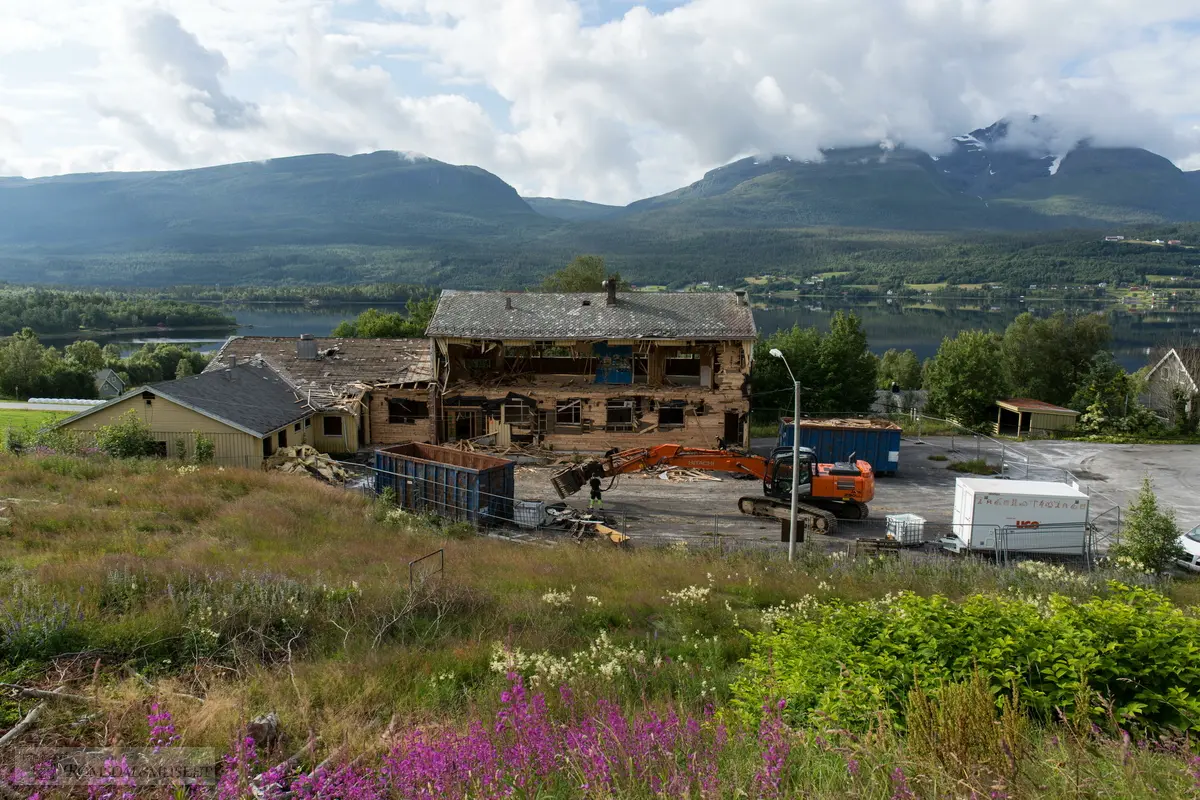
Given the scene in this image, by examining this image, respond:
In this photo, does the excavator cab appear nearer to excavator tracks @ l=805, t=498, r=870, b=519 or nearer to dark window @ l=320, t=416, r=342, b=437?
excavator tracks @ l=805, t=498, r=870, b=519

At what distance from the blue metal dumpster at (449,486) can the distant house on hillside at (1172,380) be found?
151 ft

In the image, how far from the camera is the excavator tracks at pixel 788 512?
2338cm

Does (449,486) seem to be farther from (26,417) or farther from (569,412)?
(26,417)

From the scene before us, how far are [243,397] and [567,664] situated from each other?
2872 cm

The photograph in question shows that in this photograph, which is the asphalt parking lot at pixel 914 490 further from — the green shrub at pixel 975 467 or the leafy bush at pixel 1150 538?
the leafy bush at pixel 1150 538

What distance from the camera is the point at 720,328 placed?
3478cm

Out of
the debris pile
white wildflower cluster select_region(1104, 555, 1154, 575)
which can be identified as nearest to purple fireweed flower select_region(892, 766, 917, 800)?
white wildflower cluster select_region(1104, 555, 1154, 575)

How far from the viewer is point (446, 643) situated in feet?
33.0

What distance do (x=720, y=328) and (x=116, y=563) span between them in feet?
91.2

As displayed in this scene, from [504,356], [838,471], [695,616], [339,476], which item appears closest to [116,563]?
[695,616]

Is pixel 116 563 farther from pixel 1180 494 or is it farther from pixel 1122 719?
pixel 1180 494

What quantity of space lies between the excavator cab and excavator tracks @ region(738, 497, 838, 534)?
0.34 meters

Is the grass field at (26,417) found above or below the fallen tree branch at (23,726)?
below

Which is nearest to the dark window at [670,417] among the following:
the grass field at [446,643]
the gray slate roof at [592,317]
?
the gray slate roof at [592,317]
